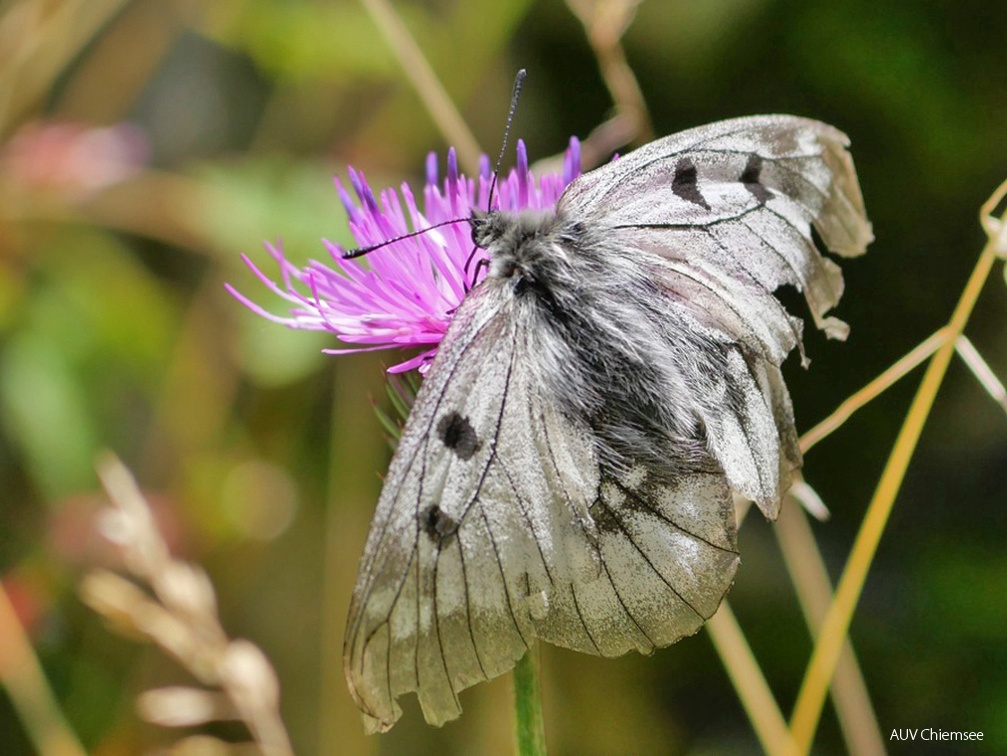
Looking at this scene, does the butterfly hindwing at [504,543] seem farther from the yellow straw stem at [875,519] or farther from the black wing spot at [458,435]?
the yellow straw stem at [875,519]

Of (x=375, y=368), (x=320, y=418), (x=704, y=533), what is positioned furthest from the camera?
(x=320, y=418)

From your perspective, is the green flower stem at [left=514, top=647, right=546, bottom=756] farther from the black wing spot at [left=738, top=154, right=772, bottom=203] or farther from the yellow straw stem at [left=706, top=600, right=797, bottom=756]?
the black wing spot at [left=738, top=154, right=772, bottom=203]

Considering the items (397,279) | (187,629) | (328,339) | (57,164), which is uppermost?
(57,164)

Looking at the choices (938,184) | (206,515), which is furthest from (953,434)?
(206,515)

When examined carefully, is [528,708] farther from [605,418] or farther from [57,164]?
[57,164]

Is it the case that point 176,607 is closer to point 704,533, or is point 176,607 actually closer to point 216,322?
point 704,533

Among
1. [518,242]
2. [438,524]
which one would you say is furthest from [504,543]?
[518,242]
